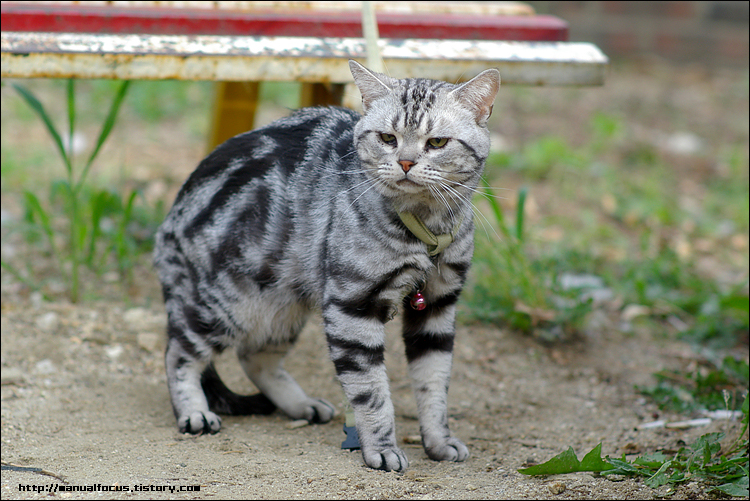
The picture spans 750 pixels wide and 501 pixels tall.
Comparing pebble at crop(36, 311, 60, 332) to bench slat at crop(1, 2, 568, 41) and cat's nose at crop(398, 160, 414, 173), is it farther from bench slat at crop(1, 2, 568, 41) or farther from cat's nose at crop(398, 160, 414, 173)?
cat's nose at crop(398, 160, 414, 173)

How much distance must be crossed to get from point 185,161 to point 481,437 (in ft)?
10.7

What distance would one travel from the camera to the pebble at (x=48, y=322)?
2.96 meters

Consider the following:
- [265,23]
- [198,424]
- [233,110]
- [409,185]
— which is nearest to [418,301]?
[409,185]

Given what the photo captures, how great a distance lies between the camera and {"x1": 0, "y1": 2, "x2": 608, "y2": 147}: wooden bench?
243cm

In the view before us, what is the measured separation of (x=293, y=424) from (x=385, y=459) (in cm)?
52

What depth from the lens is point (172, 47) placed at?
2488 mm

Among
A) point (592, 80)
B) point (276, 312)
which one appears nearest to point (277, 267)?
point (276, 312)

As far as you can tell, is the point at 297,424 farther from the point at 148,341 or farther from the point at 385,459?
the point at 148,341

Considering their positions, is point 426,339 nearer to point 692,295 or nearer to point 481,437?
point 481,437

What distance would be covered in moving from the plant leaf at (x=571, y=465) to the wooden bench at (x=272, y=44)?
1460 mm

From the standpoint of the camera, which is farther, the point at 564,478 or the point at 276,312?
the point at 276,312

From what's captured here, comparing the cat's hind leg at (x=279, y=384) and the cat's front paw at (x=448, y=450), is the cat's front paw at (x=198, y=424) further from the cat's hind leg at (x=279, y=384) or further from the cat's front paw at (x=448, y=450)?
the cat's front paw at (x=448, y=450)

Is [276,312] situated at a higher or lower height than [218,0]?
lower

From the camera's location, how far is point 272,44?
2.60 metres
